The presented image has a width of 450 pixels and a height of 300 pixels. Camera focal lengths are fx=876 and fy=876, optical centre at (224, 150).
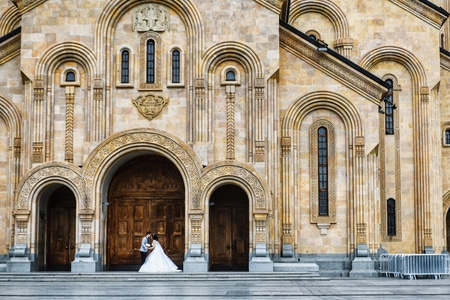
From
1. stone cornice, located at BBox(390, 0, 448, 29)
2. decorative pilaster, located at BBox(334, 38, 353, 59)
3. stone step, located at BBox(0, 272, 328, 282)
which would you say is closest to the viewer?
stone step, located at BBox(0, 272, 328, 282)

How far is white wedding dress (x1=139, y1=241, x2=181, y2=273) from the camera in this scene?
1378 inches

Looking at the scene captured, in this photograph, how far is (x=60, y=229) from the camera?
37.3 m

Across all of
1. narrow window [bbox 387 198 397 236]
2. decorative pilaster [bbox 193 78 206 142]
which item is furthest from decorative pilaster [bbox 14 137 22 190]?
narrow window [bbox 387 198 397 236]

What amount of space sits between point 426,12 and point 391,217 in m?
9.79

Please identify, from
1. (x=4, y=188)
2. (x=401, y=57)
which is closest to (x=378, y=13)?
(x=401, y=57)

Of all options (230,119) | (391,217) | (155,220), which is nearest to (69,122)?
(155,220)

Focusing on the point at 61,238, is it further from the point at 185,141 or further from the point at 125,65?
the point at 125,65

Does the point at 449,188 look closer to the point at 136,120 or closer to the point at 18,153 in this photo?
the point at 136,120

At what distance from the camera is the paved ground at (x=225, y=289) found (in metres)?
25.8

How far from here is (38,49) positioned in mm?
35875

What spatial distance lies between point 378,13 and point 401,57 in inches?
99.9

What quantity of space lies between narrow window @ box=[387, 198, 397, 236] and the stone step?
27.2 ft

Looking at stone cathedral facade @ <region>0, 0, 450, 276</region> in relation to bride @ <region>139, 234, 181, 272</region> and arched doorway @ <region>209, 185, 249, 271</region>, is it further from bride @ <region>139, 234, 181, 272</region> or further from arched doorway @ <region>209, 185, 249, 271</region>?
bride @ <region>139, 234, 181, 272</region>

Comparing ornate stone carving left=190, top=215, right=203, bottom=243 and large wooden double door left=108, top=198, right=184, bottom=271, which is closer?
ornate stone carving left=190, top=215, right=203, bottom=243
